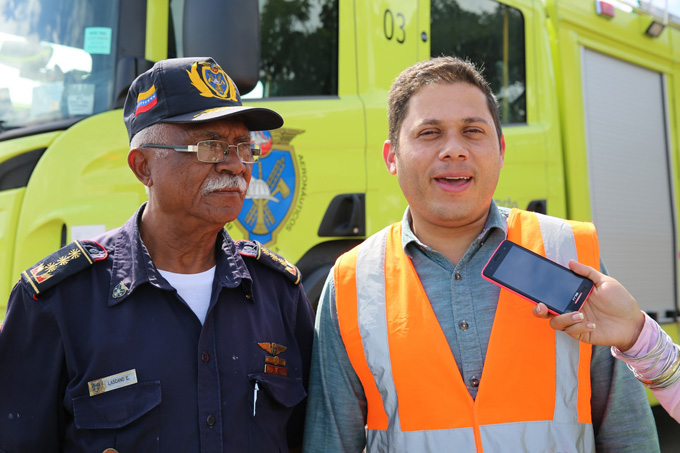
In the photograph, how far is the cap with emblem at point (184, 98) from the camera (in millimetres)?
1817

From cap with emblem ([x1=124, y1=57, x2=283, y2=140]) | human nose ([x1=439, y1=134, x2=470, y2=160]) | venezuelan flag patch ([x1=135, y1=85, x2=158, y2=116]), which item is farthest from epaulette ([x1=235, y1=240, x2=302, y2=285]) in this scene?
human nose ([x1=439, y1=134, x2=470, y2=160])

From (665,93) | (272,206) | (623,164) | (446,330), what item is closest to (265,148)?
(272,206)

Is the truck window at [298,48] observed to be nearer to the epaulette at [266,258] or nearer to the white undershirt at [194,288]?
the epaulette at [266,258]

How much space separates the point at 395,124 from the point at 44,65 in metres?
1.67

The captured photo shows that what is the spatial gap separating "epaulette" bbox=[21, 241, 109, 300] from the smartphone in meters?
1.00

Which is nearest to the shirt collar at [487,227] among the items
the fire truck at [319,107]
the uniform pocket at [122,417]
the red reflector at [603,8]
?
the uniform pocket at [122,417]

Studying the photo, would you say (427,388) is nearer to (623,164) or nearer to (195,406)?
(195,406)

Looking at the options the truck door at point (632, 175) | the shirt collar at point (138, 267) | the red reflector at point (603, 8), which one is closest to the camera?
the shirt collar at point (138, 267)

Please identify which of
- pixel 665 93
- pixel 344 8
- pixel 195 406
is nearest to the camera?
pixel 195 406

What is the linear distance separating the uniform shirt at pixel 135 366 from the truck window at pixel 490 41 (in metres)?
2.27

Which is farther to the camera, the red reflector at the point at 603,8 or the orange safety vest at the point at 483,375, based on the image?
the red reflector at the point at 603,8

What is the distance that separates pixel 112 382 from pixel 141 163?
24.5 inches

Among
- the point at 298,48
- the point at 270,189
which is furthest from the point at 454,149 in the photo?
the point at 298,48

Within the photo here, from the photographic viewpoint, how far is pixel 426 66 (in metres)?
1.90
